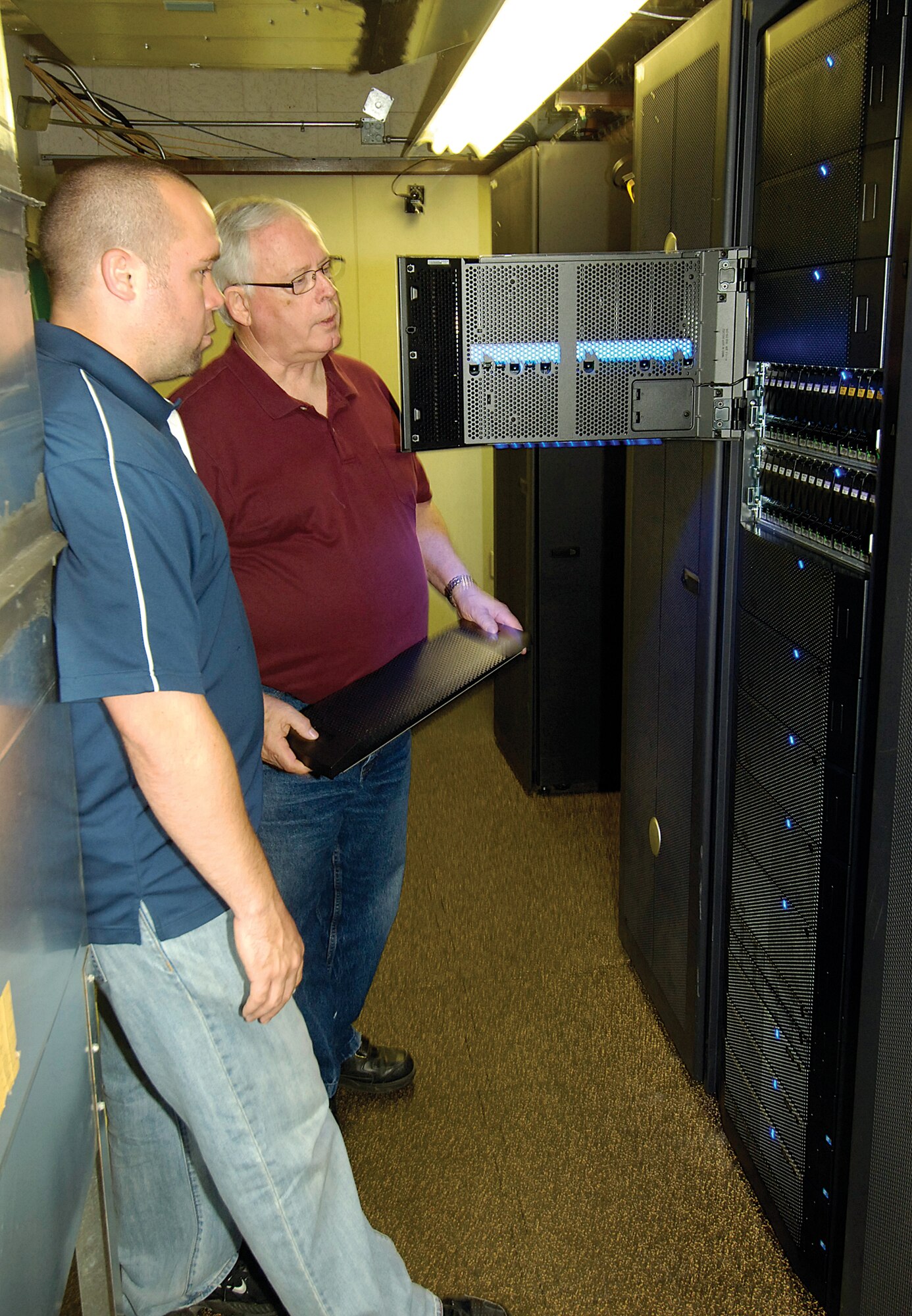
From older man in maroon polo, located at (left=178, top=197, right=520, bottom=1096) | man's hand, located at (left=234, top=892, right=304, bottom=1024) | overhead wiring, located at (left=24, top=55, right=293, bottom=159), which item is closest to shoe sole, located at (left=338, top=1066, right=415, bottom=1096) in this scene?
older man in maroon polo, located at (left=178, top=197, right=520, bottom=1096)

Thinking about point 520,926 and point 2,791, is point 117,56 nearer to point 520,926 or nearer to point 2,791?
point 520,926

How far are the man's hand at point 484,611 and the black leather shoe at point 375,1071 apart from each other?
0.85 m

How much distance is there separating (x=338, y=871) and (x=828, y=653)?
96cm

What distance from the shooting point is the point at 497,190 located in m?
3.38

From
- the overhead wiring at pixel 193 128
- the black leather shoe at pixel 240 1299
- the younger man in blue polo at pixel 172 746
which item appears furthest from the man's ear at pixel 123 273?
the overhead wiring at pixel 193 128

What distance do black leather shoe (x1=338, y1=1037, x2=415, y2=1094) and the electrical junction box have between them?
120cm

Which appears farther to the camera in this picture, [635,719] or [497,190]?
[497,190]

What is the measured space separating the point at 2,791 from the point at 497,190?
310 centimetres

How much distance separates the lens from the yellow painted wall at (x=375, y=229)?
4.71 meters

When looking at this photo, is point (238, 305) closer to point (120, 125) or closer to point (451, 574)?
point (451, 574)

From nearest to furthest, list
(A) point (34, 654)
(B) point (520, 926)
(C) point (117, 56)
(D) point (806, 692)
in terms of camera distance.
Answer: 1. (A) point (34, 654)
2. (D) point (806, 692)
3. (B) point (520, 926)
4. (C) point (117, 56)

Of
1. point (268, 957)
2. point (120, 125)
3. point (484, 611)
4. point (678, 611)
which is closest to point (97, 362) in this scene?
point (268, 957)

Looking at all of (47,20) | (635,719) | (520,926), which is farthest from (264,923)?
(47,20)

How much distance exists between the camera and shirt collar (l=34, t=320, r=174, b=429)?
3.61ft
